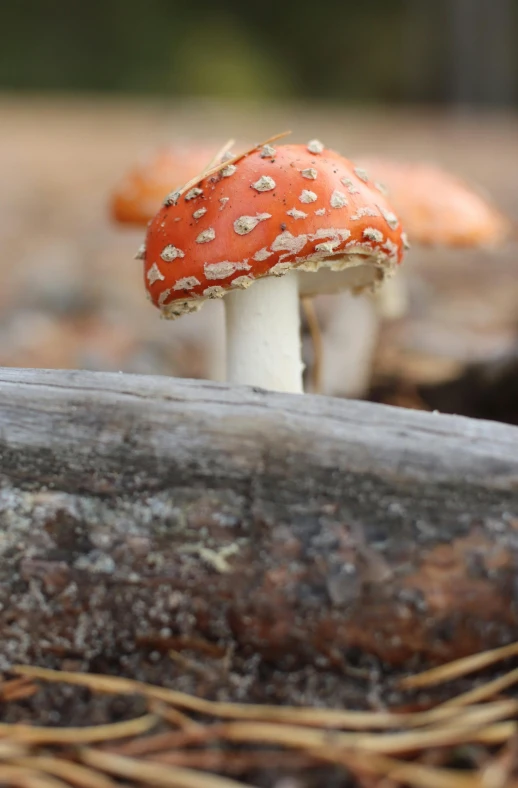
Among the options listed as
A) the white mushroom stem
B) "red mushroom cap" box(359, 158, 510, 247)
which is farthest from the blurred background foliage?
the white mushroom stem

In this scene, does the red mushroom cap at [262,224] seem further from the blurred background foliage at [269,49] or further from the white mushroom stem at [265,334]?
the blurred background foliage at [269,49]

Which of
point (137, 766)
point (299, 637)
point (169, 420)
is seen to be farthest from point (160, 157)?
point (137, 766)

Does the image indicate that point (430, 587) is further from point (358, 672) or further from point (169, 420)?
point (169, 420)

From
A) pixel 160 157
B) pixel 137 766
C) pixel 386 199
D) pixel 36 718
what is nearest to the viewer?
pixel 137 766

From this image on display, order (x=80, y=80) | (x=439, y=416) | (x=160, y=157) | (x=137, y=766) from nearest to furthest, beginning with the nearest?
(x=137, y=766) → (x=439, y=416) → (x=160, y=157) → (x=80, y=80)

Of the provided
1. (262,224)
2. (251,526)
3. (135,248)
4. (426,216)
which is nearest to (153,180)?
(426,216)

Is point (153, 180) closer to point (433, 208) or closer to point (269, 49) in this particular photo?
point (433, 208)

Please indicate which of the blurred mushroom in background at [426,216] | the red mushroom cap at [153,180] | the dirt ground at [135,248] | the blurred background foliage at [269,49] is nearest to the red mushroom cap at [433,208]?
the blurred mushroom in background at [426,216]
